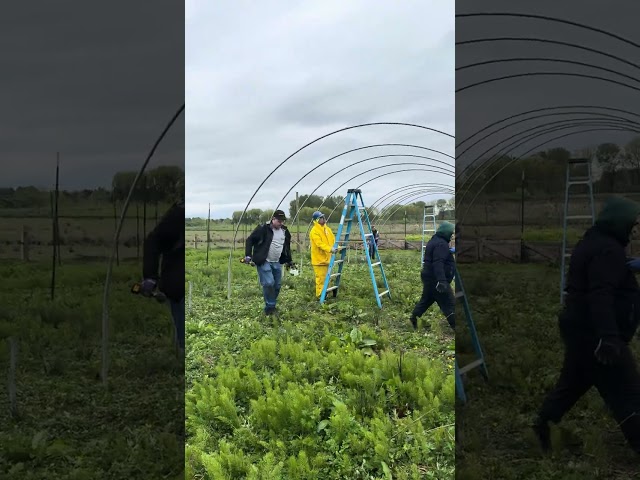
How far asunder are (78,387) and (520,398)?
212 centimetres

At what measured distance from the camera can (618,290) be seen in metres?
2.03

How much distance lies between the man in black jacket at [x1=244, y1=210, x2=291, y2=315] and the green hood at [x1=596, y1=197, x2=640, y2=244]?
5.66 metres

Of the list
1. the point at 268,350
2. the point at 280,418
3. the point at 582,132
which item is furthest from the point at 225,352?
the point at 582,132

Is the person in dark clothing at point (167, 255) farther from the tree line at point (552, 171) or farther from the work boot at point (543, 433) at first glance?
the work boot at point (543, 433)

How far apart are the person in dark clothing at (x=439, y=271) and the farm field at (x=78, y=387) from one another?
3.40 metres

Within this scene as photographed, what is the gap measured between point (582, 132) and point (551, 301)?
80 cm

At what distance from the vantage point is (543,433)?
220cm

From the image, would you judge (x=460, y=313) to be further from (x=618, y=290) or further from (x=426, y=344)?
(x=426, y=344)

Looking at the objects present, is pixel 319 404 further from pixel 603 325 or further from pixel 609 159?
pixel 609 159

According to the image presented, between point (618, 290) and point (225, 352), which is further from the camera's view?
point (225, 352)

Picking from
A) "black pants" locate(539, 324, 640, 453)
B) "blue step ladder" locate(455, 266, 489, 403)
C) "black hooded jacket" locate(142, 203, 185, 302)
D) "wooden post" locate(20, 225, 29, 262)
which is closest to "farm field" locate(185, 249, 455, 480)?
"blue step ladder" locate(455, 266, 489, 403)

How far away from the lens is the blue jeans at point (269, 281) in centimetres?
735

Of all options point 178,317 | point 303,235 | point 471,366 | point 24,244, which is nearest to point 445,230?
point 471,366

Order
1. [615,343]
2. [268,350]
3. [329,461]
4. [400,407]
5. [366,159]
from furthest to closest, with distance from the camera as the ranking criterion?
1. [366,159]
2. [268,350]
3. [400,407]
4. [329,461]
5. [615,343]
